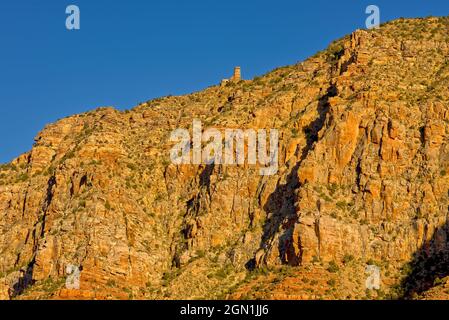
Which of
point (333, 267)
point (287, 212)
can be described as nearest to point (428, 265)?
point (333, 267)

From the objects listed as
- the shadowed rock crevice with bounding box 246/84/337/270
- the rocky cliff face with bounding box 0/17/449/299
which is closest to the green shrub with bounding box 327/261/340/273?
the rocky cliff face with bounding box 0/17/449/299

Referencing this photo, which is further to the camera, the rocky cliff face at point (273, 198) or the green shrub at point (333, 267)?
the rocky cliff face at point (273, 198)

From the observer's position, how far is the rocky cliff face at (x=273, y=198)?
16062 cm

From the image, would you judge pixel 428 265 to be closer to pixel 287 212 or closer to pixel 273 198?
pixel 287 212

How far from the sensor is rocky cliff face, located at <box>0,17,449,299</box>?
527 ft

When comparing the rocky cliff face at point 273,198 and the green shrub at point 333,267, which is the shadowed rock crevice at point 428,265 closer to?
the rocky cliff face at point 273,198

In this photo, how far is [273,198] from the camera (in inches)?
6821

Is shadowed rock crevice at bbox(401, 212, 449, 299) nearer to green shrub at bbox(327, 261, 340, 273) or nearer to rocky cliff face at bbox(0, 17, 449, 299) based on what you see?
rocky cliff face at bbox(0, 17, 449, 299)

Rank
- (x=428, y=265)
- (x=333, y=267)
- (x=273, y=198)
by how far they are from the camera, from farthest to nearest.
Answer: (x=273, y=198) < (x=428, y=265) < (x=333, y=267)

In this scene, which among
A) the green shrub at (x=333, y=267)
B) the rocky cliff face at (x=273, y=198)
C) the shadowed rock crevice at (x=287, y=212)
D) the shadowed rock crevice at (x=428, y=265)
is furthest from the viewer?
the rocky cliff face at (x=273, y=198)

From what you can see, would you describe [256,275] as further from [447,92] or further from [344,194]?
[447,92]

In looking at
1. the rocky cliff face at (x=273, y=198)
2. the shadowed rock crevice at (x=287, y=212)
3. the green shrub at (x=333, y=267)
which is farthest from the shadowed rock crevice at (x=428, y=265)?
the shadowed rock crevice at (x=287, y=212)
